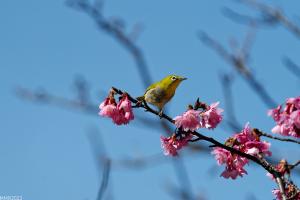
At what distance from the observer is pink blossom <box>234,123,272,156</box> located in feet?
10.4

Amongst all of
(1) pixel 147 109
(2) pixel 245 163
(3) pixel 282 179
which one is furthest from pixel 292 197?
(1) pixel 147 109

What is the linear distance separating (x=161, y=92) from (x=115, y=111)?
675mm

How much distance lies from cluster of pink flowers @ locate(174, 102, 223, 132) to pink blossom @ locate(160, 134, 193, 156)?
0.38 ft

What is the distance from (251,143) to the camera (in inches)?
126

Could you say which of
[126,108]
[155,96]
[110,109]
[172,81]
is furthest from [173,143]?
[172,81]

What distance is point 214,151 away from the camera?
11.1 feet

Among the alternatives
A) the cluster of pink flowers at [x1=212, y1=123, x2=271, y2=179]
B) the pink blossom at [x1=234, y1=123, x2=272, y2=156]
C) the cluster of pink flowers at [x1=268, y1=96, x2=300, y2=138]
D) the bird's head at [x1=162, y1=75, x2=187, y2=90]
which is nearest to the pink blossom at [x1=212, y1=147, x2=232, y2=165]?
the cluster of pink flowers at [x1=212, y1=123, x2=271, y2=179]

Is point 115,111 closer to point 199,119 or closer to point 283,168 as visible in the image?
point 199,119

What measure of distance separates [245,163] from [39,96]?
3.48 metres

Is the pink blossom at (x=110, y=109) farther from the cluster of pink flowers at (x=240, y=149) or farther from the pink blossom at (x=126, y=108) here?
the cluster of pink flowers at (x=240, y=149)

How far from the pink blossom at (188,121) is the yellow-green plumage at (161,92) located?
67cm

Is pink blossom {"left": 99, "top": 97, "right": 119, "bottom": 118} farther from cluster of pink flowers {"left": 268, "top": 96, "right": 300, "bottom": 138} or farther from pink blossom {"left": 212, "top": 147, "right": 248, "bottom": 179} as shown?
cluster of pink flowers {"left": 268, "top": 96, "right": 300, "bottom": 138}

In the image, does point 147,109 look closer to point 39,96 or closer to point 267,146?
point 267,146

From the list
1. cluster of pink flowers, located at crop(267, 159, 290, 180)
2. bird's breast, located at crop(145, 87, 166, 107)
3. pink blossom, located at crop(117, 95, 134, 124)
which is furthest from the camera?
bird's breast, located at crop(145, 87, 166, 107)
